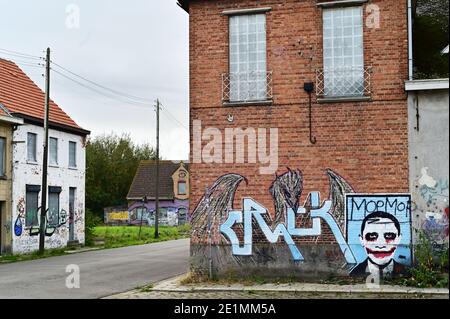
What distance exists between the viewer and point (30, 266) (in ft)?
72.5

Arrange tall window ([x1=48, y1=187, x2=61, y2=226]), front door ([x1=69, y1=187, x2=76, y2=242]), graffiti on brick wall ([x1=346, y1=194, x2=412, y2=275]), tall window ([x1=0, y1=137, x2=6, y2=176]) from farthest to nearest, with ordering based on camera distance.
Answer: front door ([x1=69, y1=187, x2=76, y2=242]), tall window ([x1=48, y1=187, x2=61, y2=226]), tall window ([x1=0, y1=137, x2=6, y2=176]), graffiti on brick wall ([x1=346, y1=194, x2=412, y2=275])

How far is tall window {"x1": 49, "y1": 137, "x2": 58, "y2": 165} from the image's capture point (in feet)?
104

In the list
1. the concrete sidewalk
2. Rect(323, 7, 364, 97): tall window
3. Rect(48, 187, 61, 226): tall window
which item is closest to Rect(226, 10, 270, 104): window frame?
Rect(323, 7, 364, 97): tall window

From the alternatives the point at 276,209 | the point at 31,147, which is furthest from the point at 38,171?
the point at 276,209

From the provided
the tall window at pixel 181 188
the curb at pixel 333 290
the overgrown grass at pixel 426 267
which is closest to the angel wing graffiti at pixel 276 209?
the curb at pixel 333 290

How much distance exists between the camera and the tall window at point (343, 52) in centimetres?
1482

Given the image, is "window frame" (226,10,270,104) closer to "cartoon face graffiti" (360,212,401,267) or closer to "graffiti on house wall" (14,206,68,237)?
"cartoon face graffiti" (360,212,401,267)

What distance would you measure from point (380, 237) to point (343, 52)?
14.1ft

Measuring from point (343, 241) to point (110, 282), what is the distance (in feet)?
19.9

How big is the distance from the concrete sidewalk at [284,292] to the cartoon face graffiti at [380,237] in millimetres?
715

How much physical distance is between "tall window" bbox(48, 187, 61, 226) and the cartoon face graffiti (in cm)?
2033

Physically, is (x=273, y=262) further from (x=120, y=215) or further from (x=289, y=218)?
(x=120, y=215)

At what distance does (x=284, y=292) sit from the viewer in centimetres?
1355
